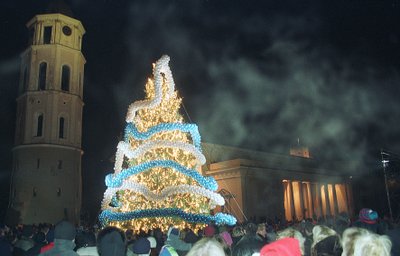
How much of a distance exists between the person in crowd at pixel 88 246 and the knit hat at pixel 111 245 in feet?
2.77

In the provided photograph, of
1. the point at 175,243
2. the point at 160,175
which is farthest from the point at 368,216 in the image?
the point at 160,175

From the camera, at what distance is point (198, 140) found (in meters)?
16.6

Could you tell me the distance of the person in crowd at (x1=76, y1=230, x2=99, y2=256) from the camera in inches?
257

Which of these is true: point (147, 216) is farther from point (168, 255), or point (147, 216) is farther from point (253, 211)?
point (253, 211)

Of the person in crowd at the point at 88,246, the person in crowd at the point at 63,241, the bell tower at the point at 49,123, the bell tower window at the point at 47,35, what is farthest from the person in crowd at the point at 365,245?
the bell tower window at the point at 47,35

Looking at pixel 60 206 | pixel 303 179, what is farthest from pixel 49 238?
pixel 303 179

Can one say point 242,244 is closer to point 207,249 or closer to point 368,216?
point 207,249

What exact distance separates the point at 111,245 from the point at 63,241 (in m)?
0.85

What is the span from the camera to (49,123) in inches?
→ 1444

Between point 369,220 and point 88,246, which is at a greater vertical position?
point 369,220

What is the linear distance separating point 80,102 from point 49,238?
33.9 meters

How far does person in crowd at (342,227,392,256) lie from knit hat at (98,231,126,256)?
344 centimetres

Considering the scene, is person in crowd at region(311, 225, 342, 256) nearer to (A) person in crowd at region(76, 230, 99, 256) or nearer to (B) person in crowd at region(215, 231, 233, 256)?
(B) person in crowd at region(215, 231, 233, 256)

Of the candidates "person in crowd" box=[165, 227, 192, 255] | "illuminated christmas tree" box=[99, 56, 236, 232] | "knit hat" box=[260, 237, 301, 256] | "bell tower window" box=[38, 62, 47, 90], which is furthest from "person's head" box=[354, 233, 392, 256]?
"bell tower window" box=[38, 62, 47, 90]
